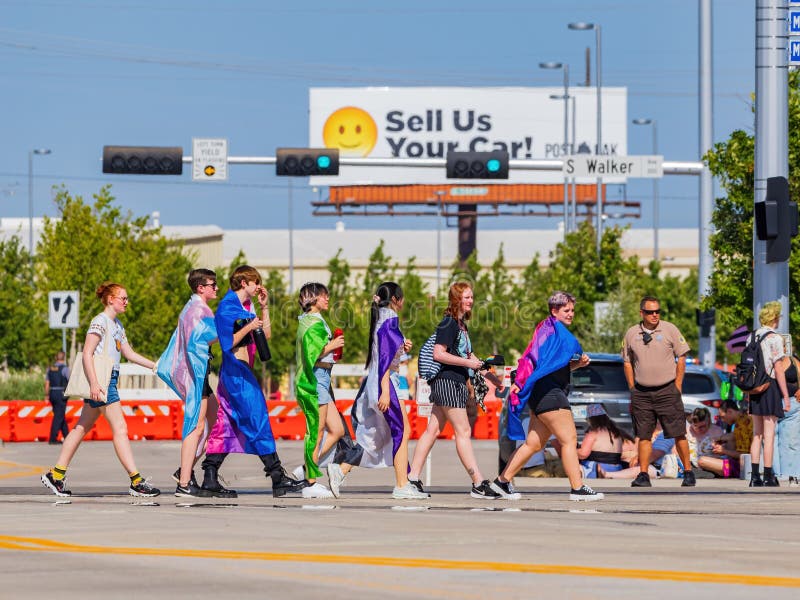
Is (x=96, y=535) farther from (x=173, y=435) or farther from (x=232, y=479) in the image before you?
(x=173, y=435)

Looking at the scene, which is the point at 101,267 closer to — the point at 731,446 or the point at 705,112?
the point at 705,112

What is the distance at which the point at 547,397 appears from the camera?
1379cm

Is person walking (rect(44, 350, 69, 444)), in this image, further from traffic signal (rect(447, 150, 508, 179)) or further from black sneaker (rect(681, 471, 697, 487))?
black sneaker (rect(681, 471, 697, 487))

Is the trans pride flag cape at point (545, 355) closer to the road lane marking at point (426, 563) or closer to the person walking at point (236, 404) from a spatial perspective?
the person walking at point (236, 404)

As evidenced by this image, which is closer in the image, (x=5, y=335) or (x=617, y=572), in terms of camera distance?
(x=617, y=572)

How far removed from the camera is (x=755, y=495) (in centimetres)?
1458

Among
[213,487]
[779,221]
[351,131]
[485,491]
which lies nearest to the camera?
[213,487]

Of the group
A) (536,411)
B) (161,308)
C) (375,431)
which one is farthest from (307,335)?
(161,308)

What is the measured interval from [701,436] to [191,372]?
22.6 feet

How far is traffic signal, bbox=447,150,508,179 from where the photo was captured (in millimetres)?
32000

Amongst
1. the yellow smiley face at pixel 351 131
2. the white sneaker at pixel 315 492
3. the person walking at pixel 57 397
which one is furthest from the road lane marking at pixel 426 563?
the yellow smiley face at pixel 351 131

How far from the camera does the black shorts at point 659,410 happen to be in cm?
1617

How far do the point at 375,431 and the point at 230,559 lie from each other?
4715 mm

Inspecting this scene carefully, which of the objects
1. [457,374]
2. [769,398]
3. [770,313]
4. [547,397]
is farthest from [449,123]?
[547,397]
